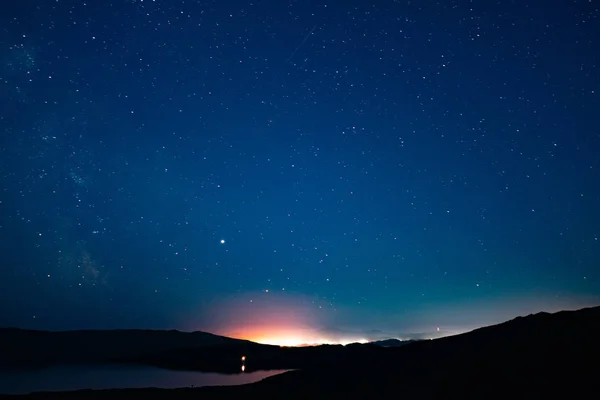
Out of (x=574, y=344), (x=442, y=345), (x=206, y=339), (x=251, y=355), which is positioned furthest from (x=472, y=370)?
(x=206, y=339)

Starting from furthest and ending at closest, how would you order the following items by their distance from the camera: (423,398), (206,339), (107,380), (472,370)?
(206,339), (107,380), (472,370), (423,398)

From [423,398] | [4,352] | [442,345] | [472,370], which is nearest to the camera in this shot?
[423,398]

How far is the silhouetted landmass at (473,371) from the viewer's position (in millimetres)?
18688

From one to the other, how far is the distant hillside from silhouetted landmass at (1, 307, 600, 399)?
7954 centimetres

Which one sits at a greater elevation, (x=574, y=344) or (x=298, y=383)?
→ (x=574, y=344)

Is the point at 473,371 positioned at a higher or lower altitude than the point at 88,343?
lower

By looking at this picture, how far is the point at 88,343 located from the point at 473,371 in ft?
402

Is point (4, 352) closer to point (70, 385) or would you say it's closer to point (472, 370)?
point (70, 385)

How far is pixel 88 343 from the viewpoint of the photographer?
4651 inches

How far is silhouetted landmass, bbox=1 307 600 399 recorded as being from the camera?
61.3 feet

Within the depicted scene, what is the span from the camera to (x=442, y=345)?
99.7 feet

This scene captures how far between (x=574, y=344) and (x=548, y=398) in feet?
18.7

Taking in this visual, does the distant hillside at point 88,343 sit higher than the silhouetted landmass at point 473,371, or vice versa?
the distant hillside at point 88,343

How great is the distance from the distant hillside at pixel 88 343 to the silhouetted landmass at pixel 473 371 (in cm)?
7954
